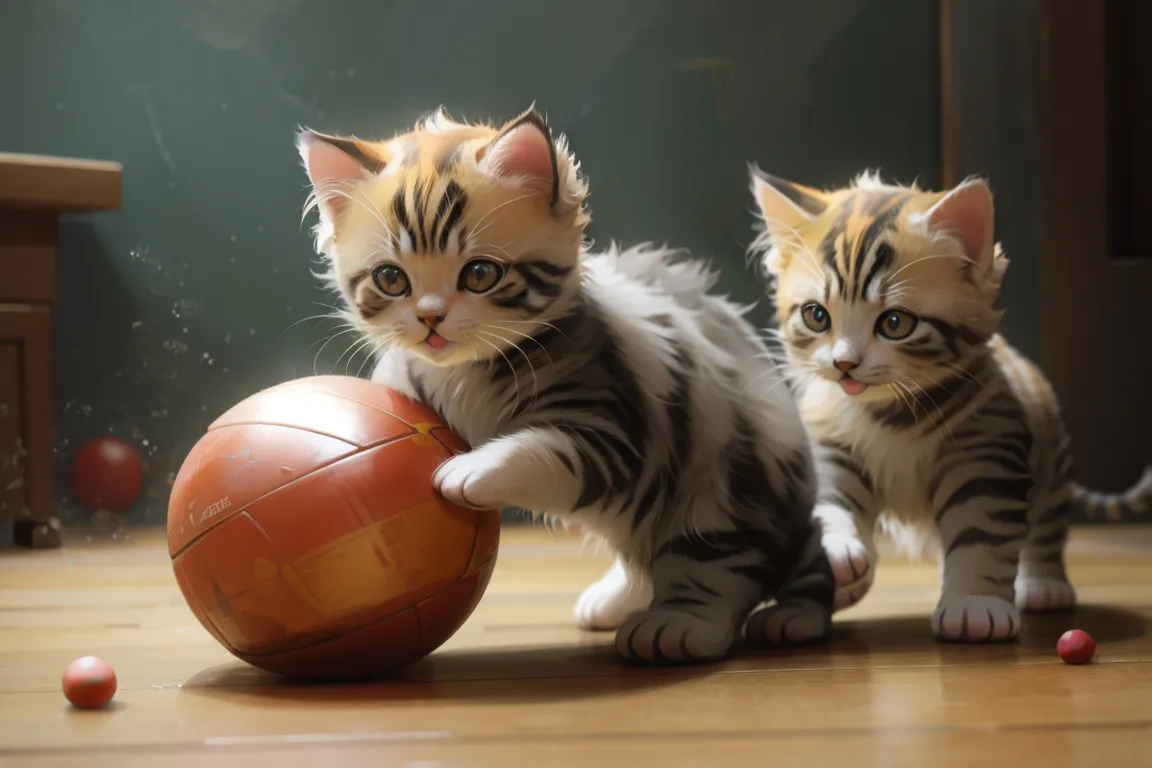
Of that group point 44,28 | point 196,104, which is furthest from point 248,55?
point 44,28

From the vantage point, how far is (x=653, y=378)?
1.58 metres

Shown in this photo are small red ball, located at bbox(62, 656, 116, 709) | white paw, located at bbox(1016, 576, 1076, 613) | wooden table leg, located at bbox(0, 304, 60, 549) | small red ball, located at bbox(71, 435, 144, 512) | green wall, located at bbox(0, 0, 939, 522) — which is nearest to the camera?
small red ball, located at bbox(62, 656, 116, 709)

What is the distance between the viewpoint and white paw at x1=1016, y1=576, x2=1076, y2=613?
6.36 feet

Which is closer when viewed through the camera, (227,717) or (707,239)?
(227,717)

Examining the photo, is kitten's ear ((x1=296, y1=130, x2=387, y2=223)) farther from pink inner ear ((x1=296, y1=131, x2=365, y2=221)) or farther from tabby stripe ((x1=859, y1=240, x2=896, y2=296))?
tabby stripe ((x1=859, y1=240, x2=896, y2=296))

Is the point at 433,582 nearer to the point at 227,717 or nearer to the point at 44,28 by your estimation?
the point at 227,717

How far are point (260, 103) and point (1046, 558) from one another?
2.39m

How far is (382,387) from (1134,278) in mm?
2638

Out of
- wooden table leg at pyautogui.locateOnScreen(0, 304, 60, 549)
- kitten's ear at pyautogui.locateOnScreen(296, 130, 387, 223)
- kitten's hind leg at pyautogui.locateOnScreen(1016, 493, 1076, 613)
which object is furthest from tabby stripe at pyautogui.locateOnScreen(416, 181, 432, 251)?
wooden table leg at pyautogui.locateOnScreen(0, 304, 60, 549)

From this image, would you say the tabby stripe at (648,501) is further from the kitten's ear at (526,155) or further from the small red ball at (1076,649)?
the small red ball at (1076,649)

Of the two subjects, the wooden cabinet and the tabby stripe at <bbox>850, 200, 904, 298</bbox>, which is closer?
the tabby stripe at <bbox>850, 200, 904, 298</bbox>

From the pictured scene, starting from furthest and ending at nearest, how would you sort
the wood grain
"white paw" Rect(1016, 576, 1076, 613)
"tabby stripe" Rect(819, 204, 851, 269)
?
the wood grain < "white paw" Rect(1016, 576, 1076, 613) < "tabby stripe" Rect(819, 204, 851, 269)

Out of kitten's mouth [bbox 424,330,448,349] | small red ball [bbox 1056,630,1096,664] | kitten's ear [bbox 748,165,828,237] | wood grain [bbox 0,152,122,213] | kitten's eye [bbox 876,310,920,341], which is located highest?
wood grain [bbox 0,152,122,213]

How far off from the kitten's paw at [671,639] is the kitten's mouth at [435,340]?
1.39 ft
